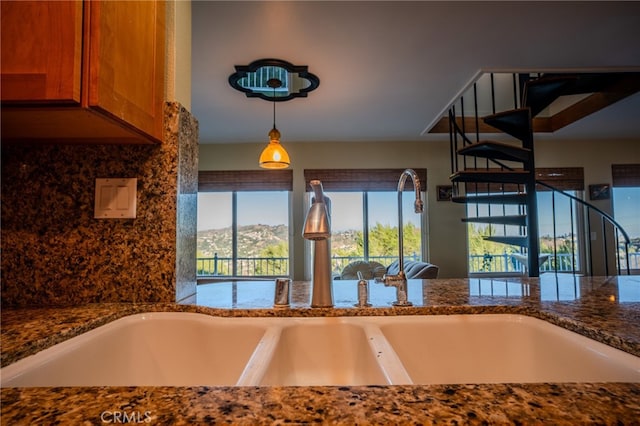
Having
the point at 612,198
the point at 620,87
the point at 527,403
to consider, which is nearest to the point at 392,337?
the point at 527,403

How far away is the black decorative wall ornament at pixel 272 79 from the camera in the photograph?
2.54 metres

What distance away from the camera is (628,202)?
4766 mm

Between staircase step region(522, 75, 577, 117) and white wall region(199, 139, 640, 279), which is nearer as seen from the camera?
staircase step region(522, 75, 577, 117)

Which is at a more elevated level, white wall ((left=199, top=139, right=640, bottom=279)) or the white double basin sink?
white wall ((left=199, top=139, right=640, bottom=279))

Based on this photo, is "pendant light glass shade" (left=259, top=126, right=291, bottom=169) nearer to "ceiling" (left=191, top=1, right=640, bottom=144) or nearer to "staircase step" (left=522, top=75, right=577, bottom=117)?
"ceiling" (left=191, top=1, right=640, bottom=144)

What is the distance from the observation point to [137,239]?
938mm

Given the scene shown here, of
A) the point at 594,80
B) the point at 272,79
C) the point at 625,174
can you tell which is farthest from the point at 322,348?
the point at 625,174

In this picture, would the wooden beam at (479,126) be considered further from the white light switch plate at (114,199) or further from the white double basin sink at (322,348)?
the white light switch plate at (114,199)

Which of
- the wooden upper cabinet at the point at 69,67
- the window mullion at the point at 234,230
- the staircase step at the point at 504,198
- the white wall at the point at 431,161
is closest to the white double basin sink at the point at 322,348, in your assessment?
the wooden upper cabinet at the point at 69,67

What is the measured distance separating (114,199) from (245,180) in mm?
3968

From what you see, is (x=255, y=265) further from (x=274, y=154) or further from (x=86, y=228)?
(x=86, y=228)

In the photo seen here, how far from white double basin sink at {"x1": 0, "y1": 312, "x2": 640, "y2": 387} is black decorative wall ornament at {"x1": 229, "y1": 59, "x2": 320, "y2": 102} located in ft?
7.22

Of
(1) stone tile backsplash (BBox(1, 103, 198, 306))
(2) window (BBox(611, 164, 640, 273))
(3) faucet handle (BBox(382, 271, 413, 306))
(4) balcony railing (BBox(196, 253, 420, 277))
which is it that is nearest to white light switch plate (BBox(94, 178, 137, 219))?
(1) stone tile backsplash (BBox(1, 103, 198, 306))

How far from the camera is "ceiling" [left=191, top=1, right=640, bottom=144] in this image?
6.30 feet
